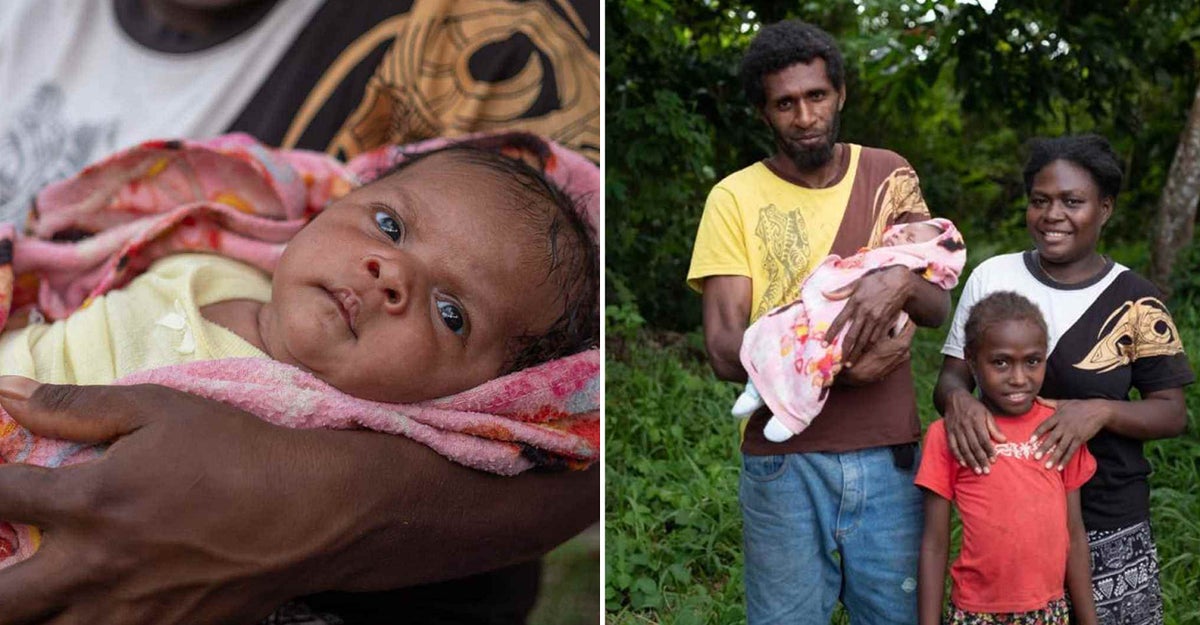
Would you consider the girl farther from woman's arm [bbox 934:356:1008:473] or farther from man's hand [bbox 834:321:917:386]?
man's hand [bbox 834:321:917:386]

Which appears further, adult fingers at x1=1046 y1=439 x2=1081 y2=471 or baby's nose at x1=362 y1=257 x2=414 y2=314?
adult fingers at x1=1046 y1=439 x2=1081 y2=471

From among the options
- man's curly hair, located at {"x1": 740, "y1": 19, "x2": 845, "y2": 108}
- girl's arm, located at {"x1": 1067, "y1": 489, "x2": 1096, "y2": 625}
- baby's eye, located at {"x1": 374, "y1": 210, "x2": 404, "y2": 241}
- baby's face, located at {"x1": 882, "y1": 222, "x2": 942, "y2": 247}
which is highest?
man's curly hair, located at {"x1": 740, "y1": 19, "x2": 845, "y2": 108}

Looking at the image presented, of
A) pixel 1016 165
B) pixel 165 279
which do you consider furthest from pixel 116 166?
pixel 1016 165

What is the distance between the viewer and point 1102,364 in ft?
6.29

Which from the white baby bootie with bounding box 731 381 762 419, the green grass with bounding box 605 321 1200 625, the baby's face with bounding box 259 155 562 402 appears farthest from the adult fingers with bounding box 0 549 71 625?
the green grass with bounding box 605 321 1200 625

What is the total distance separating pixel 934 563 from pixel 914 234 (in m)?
0.56

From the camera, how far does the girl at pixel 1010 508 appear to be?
1.86 metres

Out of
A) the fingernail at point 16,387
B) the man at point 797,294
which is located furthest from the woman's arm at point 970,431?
the fingernail at point 16,387

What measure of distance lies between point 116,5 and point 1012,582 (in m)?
2.00

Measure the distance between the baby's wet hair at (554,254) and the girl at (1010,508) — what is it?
0.63 meters

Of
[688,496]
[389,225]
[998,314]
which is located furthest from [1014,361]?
[688,496]

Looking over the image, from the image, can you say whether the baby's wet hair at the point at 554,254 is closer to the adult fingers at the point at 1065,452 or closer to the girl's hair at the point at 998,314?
the girl's hair at the point at 998,314

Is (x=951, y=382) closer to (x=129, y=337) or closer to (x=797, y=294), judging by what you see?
(x=797, y=294)

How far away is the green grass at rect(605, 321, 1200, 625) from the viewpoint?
10.3 feet
